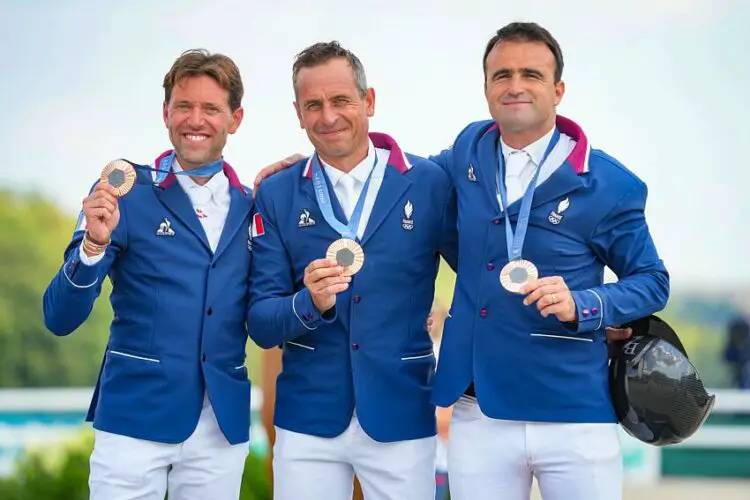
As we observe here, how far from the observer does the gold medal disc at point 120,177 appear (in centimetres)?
300

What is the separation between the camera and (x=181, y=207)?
320cm

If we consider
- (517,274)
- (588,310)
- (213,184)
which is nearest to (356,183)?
(213,184)

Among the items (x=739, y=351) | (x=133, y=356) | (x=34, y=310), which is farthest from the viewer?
(x=34, y=310)

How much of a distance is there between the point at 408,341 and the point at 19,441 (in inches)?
263

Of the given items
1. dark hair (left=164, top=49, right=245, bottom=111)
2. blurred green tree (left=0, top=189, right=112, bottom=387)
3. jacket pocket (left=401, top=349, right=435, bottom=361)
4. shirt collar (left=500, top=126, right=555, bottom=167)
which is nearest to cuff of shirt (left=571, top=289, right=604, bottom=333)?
shirt collar (left=500, top=126, right=555, bottom=167)

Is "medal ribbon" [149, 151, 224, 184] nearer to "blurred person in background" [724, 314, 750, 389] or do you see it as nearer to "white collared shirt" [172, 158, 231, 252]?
"white collared shirt" [172, 158, 231, 252]

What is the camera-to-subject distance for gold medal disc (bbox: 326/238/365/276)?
115 inches

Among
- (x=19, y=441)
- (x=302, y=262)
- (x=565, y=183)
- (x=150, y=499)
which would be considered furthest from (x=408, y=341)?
A: (x=19, y=441)

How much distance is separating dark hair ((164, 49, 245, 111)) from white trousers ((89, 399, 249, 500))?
3.31ft

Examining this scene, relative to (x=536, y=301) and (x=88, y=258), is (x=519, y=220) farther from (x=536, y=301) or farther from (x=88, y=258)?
(x=88, y=258)

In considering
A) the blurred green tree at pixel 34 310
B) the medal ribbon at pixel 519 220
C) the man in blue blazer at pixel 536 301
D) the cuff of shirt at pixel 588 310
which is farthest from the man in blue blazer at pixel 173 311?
the blurred green tree at pixel 34 310

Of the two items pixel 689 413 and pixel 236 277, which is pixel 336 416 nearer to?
pixel 236 277

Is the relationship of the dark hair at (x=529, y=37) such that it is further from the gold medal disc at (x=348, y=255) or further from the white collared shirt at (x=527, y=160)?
the gold medal disc at (x=348, y=255)

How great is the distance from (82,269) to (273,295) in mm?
568
